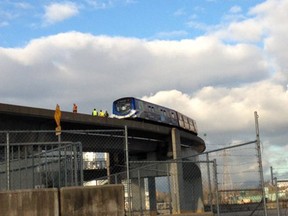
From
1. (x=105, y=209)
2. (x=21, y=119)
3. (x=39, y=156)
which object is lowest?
(x=105, y=209)

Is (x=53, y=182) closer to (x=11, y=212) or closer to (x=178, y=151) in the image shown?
(x=11, y=212)

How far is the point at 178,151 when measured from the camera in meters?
45.2

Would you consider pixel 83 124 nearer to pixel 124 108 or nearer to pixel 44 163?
pixel 124 108

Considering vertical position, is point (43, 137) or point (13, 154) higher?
point (43, 137)

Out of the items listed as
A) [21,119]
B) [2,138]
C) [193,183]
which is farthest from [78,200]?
[193,183]

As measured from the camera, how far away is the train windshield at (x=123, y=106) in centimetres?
4258

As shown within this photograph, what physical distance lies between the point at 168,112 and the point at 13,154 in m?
33.3

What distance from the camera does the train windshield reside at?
42584mm

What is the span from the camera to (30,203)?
33.6 ft

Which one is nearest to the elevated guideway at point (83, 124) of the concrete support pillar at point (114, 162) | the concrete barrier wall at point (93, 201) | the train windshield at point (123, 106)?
the train windshield at point (123, 106)

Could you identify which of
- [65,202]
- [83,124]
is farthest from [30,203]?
[83,124]

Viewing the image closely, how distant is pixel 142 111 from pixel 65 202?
109 feet

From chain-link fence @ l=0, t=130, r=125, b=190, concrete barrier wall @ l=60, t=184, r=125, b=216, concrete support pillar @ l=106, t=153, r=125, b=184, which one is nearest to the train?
concrete support pillar @ l=106, t=153, r=125, b=184

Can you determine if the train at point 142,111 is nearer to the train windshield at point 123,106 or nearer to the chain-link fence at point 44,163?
the train windshield at point 123,106
